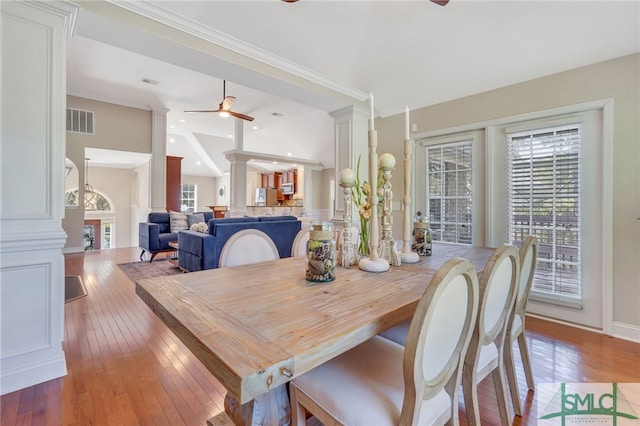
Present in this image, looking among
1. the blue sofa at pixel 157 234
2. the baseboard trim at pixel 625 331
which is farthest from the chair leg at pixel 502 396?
the blue sofa at pixel 157 234

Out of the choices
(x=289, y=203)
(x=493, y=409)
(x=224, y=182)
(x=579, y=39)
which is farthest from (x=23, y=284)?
(x=224, y=182)

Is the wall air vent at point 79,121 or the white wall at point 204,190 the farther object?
the white wall at point 204,190

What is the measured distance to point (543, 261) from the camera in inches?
110

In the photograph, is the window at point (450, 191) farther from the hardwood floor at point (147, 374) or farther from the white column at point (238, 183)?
the white column at point (238, 183)

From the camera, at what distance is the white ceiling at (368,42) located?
2195mm

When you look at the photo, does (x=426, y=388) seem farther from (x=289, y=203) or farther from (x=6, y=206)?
(x=289, y=203)

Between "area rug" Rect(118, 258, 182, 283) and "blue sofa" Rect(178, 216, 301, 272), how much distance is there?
29cm

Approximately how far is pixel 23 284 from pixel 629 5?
438 centimetres

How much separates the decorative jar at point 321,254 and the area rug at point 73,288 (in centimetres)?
330

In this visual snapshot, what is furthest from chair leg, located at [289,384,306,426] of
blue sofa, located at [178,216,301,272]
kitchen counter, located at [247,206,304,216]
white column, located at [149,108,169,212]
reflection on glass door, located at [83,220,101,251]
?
reflection on glass door, located at [83,220,101,251]

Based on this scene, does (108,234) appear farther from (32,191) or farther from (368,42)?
(368,42)

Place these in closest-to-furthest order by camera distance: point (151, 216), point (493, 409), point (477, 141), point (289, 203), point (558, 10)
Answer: point (493, 409) < point (558, 10) < point (477, 141) < point (151, 216) < point (289, 203)

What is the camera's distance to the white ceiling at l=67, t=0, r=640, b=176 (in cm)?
220

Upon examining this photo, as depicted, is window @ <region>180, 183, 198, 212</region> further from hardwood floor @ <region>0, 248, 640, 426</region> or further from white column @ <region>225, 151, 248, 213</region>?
hardwood floor @ <region>0, 248, 640, 426</region>
